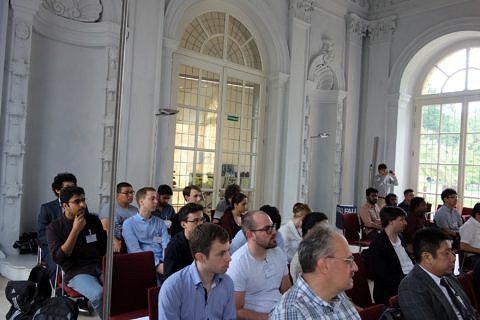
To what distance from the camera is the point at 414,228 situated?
5258 mm

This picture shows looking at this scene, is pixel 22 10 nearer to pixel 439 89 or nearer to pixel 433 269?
pixel 433 269

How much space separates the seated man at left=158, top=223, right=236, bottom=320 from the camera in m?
1.89

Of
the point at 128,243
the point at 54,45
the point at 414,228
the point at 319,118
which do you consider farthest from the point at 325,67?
the point at 128,243

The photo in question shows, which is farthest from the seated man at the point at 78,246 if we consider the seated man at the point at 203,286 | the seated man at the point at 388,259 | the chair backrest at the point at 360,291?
the seated man at the point at 388,259

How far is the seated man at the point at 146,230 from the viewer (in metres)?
3.56

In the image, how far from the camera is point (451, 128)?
27.7ft

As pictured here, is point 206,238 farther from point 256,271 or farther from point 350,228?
point 350,228

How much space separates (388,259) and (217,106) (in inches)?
182

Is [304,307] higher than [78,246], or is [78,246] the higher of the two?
[304,307]

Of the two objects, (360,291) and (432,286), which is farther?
(360,291)

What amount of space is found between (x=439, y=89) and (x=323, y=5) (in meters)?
3.11

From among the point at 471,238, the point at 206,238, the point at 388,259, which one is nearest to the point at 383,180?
the point at 471,238

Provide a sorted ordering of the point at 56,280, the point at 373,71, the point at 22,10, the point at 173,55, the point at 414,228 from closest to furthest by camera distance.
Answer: the point at 56,280 < the point at 22,10 < the point at 414,228 < the point at 173,55 < the point at 373,71

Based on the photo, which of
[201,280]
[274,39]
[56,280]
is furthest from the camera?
[274,39]
